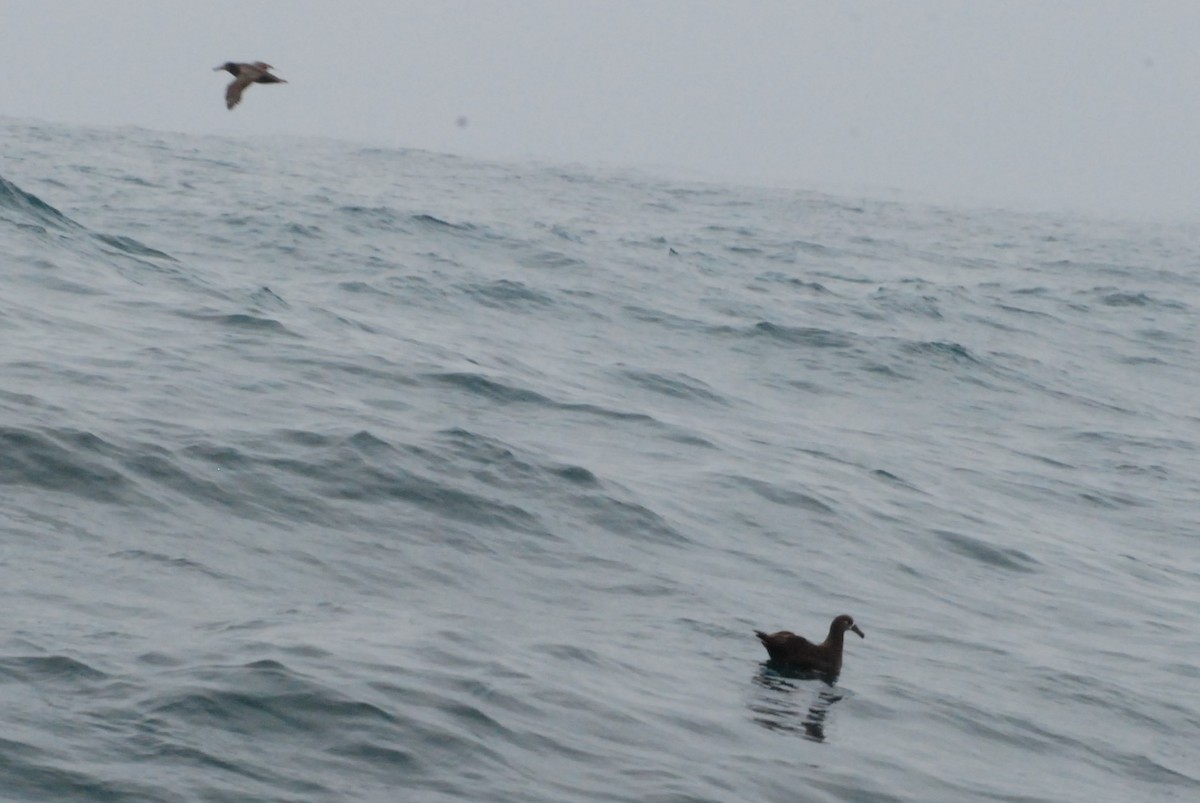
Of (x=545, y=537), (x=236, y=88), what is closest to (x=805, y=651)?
(x=545, y=537)

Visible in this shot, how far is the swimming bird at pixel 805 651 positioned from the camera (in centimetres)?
1047

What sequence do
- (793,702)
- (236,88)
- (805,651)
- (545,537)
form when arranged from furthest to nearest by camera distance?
(236,88) < (545,537) < (805,651) < (793,702)

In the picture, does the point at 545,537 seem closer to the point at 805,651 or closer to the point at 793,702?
the point at 805,651

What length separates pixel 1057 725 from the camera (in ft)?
34.8

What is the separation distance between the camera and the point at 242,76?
15.6m

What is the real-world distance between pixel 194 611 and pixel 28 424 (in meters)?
3.50

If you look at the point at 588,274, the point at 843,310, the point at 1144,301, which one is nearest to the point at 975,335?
the point at 843,310

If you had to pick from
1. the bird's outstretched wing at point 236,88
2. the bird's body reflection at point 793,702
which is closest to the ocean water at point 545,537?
the bird's body reflection at point 793,702

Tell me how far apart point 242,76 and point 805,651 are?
26.9ft

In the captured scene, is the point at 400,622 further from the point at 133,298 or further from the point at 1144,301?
the point at 1144,301

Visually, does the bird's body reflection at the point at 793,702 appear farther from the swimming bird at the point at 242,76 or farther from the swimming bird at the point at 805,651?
the swimming bird at the point at 242,76

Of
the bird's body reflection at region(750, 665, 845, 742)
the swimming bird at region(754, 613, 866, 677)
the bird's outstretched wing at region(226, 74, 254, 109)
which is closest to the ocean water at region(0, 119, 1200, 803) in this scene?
the bird's body reflection at region(750, 665, 845, 742)

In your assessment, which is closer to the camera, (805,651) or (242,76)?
(805,651)

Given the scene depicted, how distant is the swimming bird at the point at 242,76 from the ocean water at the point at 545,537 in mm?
2580
